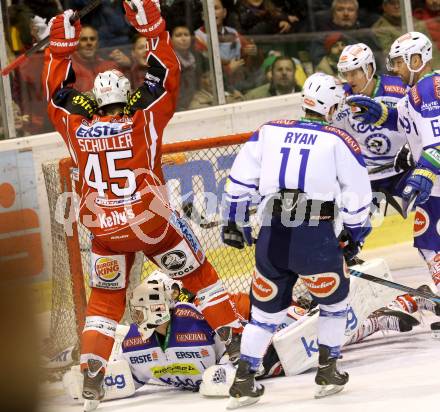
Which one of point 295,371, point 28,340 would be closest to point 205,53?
point 295,371

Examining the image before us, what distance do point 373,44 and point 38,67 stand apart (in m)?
2.54

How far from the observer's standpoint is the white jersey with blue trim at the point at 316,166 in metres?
3.09

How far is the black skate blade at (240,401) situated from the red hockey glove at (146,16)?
1.46m

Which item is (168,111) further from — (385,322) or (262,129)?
(385,322)

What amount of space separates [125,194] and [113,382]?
772mm

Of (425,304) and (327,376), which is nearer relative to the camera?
(327,376)

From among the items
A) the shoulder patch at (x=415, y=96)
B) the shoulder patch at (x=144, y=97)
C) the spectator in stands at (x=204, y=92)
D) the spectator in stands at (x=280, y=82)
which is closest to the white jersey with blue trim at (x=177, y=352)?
the shoulder patch at (x=144, y=97)

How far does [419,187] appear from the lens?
3805 mm

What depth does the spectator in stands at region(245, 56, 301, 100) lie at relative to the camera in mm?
6188

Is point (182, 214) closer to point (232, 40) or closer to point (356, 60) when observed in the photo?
point (356, 60)

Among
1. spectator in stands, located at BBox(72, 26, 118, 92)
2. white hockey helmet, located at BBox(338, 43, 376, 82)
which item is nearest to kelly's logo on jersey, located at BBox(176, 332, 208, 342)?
white hockey helmet, located at BBox(338, 43, 376, 82)

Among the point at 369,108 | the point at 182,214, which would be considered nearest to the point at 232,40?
the point at 182,214

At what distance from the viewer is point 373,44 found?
21.9 feet

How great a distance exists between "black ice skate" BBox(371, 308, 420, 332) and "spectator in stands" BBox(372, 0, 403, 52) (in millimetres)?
2884
